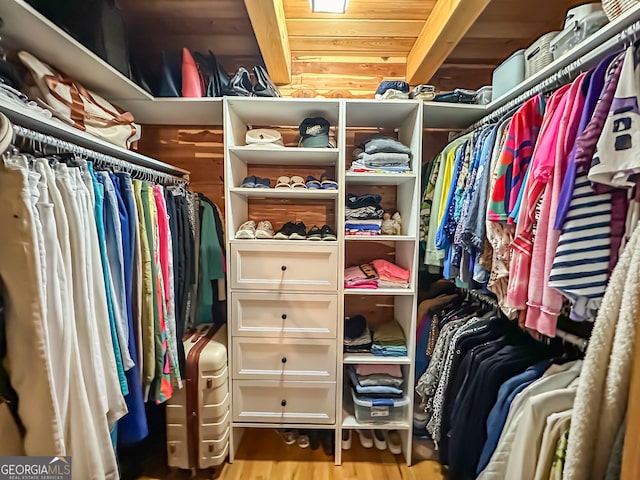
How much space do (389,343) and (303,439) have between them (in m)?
0.74

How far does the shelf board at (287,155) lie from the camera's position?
5.52 ft

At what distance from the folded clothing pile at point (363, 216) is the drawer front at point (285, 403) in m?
0.81

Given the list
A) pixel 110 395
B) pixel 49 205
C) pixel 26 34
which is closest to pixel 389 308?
pixel 110 395

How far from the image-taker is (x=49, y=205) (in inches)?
34.8

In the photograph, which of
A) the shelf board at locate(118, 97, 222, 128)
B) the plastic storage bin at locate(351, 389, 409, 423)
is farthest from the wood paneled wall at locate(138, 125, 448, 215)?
the plastic storage bin at locate(351, 389, 409, 423)

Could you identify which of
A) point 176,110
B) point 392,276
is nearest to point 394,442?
point 392,276

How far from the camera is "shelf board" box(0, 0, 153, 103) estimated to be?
101 cm

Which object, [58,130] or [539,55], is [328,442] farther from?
[539,55]

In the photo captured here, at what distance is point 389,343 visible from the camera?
5.99ft

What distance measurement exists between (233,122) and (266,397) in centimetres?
143

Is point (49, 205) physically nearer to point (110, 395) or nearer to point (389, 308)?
point (110, 395)

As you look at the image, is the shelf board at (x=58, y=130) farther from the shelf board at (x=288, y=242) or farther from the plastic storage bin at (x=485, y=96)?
the plastic storage bin at (x=485, y=96)

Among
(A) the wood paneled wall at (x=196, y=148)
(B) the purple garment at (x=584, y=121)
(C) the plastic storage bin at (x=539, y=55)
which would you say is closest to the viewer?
(B) the purple garment at (x=584, y=121)

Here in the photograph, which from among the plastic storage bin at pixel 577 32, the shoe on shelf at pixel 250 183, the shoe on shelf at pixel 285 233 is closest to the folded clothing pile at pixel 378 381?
the shoe on shelf at pixel 285 233
